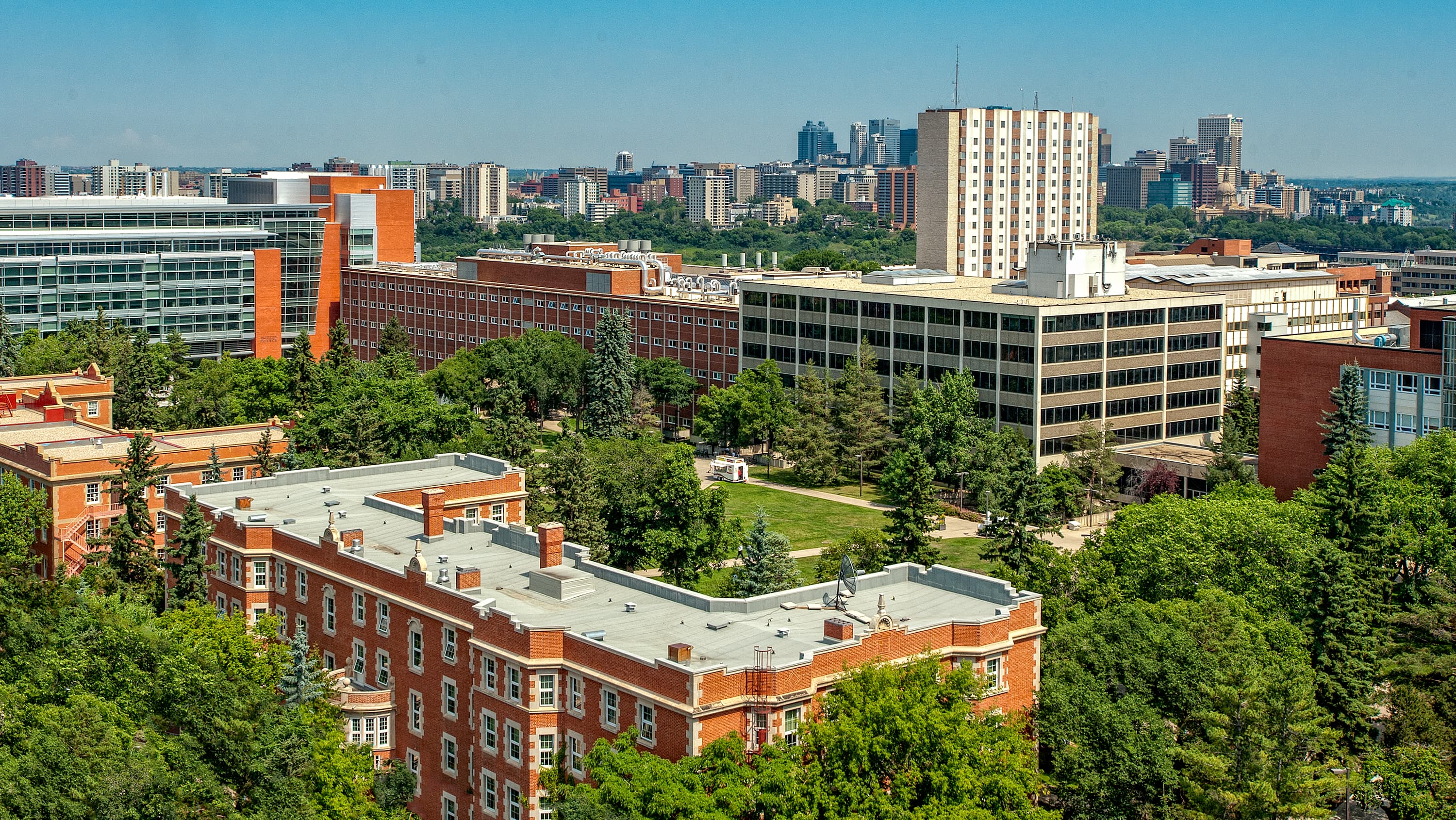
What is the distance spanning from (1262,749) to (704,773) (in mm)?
16977

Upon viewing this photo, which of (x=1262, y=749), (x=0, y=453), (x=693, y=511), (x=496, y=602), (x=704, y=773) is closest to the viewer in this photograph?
(x=704, y=773)

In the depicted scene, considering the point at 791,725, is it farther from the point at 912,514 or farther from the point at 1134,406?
the point at 1134,406

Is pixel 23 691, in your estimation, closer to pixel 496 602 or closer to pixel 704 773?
pixel 496 602

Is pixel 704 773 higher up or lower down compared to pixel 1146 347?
lower down

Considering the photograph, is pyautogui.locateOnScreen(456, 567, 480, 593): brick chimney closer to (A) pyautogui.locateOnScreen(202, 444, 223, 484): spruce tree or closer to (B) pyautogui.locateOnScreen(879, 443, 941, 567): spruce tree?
(B) pyautogui.locateOnScreen(879, 443, 941, 567): spruce tree

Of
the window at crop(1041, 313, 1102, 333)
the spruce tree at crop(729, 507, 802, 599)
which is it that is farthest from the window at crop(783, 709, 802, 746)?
the window at crop(1041, 313, 1102, 333)

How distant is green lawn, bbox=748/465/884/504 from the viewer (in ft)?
366

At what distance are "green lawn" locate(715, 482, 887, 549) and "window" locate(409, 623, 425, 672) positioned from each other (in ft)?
131

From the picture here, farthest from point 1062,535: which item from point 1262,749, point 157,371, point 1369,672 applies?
point 157,371

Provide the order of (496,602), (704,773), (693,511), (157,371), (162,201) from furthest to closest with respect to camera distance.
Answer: (162,201)
(157,371)
(693,511)
(496,602)
(704,773)

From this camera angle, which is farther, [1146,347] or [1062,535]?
[1146,347]

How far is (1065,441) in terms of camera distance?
112 metres

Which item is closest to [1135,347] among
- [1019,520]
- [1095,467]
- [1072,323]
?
[1072,323]

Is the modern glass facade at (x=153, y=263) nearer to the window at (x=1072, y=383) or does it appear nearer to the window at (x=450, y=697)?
the window at (x=1072, y=383)
